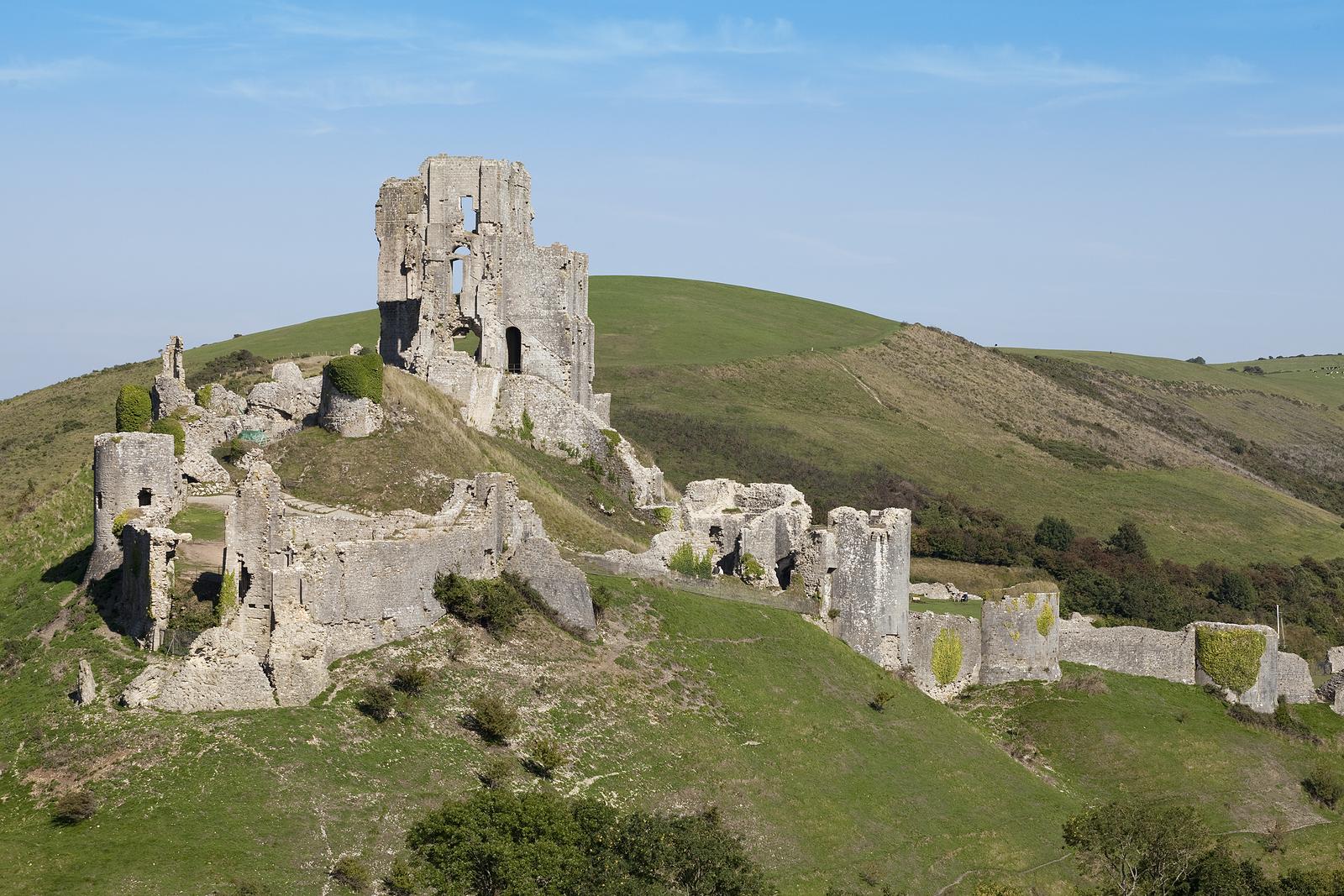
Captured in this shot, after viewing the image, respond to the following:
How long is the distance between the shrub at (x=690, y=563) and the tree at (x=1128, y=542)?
149 ft

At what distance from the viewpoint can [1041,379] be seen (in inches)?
5669

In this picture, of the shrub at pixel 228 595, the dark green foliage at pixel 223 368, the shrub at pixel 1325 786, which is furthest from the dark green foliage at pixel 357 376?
the shrub at pixel 1325 786

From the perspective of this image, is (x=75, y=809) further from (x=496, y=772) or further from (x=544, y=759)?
(x=544, y=759)

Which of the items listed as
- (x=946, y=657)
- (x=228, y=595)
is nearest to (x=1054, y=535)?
(x=946, y=657)

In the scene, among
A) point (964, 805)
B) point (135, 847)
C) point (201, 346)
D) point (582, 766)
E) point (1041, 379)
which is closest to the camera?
point (135, 847)

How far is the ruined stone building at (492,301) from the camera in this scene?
6228cm

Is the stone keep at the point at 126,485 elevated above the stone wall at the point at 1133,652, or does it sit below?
above

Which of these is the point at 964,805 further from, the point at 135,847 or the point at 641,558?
the point at 135,847

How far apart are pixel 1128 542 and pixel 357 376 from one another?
53.7 m

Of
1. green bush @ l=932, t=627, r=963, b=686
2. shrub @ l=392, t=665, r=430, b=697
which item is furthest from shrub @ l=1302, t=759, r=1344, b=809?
shrub @ l=392, t=665, r=430, b=697

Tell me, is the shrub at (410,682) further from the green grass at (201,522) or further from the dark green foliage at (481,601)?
the green grass at (201,522)

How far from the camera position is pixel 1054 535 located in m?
89.4

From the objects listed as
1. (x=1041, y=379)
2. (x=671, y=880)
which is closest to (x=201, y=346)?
(x=1041, y=379)

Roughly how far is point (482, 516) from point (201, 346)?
80.4 m
